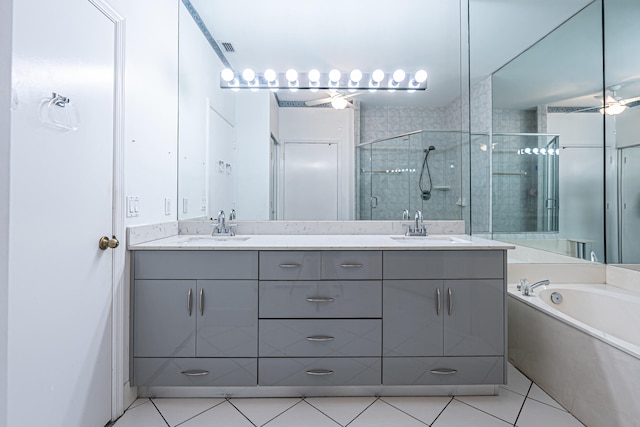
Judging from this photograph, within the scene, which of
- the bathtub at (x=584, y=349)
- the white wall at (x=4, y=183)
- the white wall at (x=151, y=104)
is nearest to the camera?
the white wall at (x=4, y=183)

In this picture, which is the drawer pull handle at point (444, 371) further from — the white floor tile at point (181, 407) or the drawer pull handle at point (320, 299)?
the white floor tile at point (181, 407)

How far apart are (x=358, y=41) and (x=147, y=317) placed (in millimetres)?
2157

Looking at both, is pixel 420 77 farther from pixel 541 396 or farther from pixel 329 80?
pixel 541 396

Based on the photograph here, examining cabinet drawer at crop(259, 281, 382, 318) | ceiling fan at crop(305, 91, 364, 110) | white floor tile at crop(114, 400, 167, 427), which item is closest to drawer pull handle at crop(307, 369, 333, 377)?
cabinet drawer at crop(259, 281, 382, 318)

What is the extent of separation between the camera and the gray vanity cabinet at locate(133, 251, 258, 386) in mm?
1586

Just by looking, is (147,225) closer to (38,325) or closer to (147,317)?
(147,317)

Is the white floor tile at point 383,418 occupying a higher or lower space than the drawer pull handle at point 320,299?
lower

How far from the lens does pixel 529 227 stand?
240 cm

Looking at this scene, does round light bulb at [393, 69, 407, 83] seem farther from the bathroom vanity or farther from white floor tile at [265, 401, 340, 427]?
white floor tile at [265, 401, 340, 427]

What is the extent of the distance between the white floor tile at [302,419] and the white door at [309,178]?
1.14 m

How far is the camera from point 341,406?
1588mm

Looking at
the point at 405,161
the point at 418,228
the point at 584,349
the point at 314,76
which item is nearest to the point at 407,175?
the point at 405,161

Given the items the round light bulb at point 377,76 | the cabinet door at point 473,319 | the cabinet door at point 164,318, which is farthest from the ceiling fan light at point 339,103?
the cabinet door at point 164,318

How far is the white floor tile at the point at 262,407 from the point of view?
1506 millimetres
